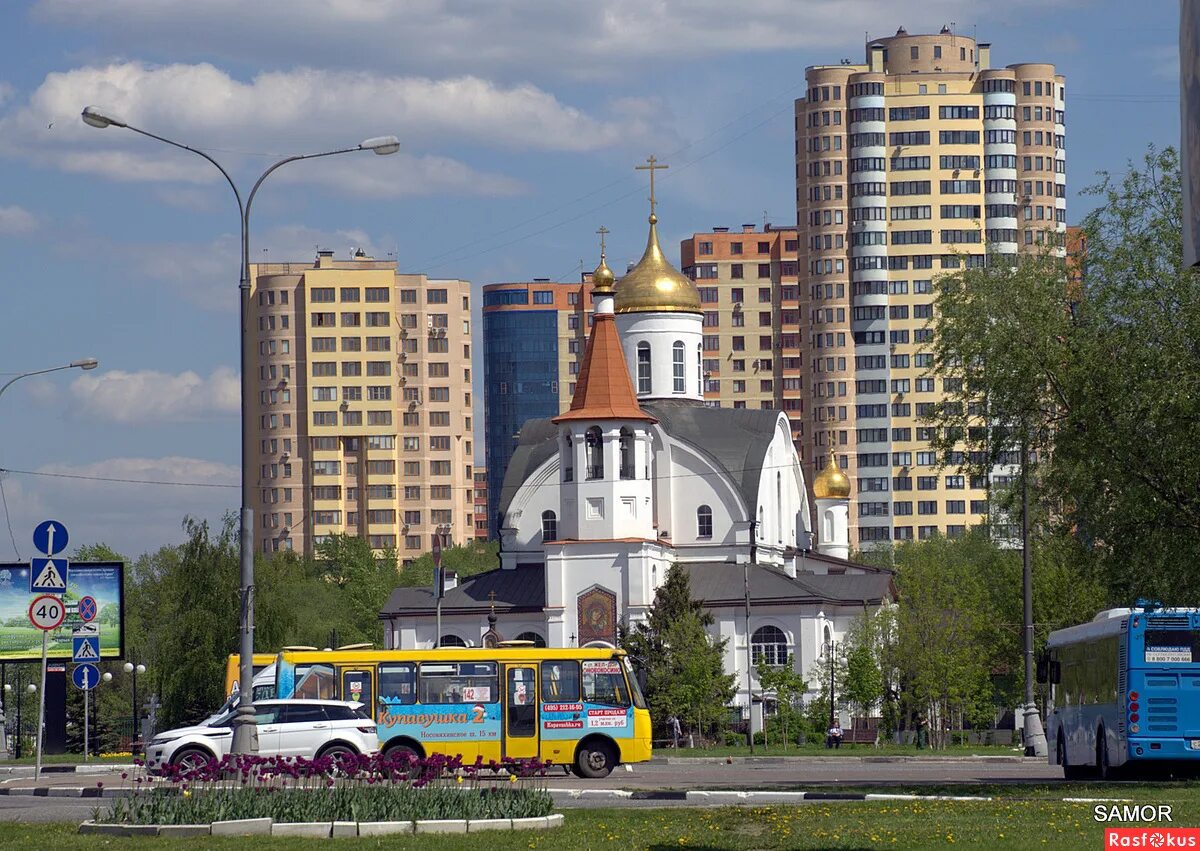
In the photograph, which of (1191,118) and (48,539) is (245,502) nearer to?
(48,539)

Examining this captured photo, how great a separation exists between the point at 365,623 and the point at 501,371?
76.8m

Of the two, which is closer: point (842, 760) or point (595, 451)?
point (842, 760)

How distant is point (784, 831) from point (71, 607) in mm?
30503

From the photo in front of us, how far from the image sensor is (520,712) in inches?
1361

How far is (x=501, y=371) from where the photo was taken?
178 meters

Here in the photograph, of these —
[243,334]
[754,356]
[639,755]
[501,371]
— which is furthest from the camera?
[501,371]

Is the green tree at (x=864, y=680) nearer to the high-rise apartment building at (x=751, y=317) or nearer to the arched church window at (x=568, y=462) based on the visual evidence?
the arched church window at (x=568, y=462)

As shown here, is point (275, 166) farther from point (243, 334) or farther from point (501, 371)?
point (501, 371)

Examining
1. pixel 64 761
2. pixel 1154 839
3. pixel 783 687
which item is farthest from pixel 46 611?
pixel 783 687

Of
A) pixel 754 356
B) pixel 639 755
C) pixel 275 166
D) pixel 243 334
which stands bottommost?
pixel 639 755

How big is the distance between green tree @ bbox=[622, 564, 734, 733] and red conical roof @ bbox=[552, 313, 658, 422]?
7.22 m

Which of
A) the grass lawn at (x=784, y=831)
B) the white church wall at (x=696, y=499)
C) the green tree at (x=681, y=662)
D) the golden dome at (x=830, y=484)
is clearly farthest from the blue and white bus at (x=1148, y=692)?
the golden dome at (x=830, y=484)

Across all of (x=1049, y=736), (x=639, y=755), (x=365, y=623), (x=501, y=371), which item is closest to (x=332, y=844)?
(x=639, y=755)

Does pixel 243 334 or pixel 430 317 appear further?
pixel 430 317
